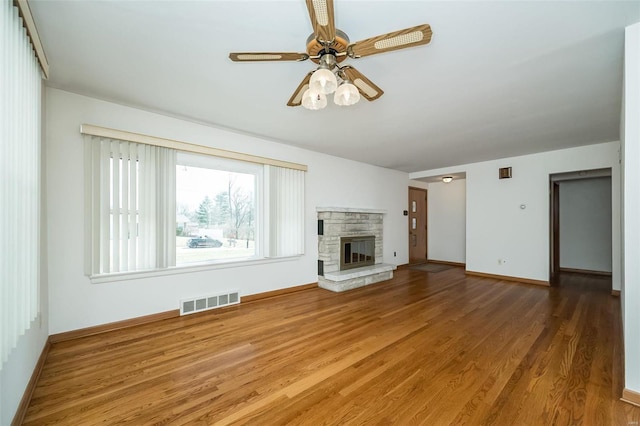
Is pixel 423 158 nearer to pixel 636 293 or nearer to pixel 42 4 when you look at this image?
pixel 636 293

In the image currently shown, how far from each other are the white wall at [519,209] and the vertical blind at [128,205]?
6047 millimetres

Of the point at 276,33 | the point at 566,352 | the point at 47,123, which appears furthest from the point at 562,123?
Answer: the point at 47,123

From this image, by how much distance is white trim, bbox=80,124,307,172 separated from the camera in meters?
2.76

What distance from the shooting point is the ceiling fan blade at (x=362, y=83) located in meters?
1.81

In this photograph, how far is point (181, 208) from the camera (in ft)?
11.4

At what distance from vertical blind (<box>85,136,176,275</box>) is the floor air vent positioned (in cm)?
57

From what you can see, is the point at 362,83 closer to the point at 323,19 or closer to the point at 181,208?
the point at 323,19

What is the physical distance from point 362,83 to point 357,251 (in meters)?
3.89

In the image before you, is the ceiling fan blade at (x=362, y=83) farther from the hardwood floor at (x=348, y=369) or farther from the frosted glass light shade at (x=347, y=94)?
the hardwood floor at (x=348, y=369)

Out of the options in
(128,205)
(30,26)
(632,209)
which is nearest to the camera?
(30,26)

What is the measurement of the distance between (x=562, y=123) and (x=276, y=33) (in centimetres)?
402

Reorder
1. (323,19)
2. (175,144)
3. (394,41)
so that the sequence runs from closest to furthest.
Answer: (323,19)
(394,41)
(175,144)

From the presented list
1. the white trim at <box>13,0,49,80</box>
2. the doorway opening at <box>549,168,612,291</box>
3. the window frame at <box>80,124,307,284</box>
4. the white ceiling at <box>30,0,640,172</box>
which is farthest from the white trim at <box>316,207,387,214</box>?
the doorway opening at <box>549,168,612,291</box>

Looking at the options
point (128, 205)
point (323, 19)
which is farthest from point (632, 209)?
point (128, 205)
